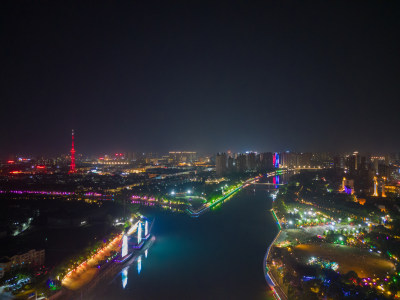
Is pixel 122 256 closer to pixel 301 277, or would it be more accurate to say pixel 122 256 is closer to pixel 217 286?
pixel 217 286

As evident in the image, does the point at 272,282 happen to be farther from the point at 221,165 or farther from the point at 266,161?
the point at 266,161

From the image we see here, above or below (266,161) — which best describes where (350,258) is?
below

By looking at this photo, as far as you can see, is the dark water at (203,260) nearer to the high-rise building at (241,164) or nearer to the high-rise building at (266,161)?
the high-rise building at (241,164)

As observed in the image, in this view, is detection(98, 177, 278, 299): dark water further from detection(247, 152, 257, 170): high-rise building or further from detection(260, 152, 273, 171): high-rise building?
detection(260, 152, 273, 171): high-rise building

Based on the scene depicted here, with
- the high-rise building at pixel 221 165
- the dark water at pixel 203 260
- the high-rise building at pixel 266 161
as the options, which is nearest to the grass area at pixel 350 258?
the dark water at pixel 203 260

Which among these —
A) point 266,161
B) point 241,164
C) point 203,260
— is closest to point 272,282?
point 203,260

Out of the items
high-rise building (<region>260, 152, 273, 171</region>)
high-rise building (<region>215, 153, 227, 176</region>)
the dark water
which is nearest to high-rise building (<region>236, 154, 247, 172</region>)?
high-rise building (<region>215, 153, 227, 176</region>)

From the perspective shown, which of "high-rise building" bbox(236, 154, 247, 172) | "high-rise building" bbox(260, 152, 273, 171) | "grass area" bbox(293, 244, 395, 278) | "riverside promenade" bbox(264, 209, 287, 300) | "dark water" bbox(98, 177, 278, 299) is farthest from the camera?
"high-rise building" bbox(260, 152, 273, 171)

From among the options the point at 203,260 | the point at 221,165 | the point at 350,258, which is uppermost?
the point at 221,165

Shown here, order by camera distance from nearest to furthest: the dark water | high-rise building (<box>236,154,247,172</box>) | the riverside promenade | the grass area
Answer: the riverside promenade → the dark water → the grass area → high-rise building (<box>236,154,247,172</box>)
